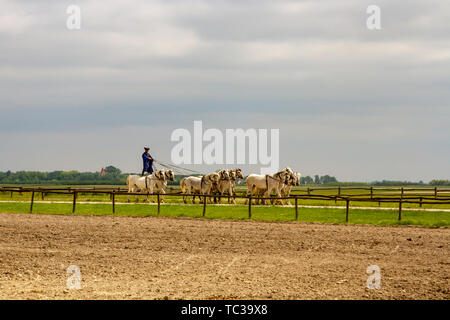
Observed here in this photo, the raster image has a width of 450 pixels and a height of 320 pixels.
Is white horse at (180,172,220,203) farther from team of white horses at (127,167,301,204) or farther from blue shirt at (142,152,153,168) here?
blue shirt at (142,152,153,168)

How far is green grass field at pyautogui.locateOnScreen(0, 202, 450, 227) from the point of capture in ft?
85.9

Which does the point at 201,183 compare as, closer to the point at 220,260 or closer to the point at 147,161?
the point at 147,161

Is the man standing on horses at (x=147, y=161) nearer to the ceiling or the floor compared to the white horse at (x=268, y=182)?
nearer to the ceiling

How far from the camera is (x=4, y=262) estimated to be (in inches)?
610

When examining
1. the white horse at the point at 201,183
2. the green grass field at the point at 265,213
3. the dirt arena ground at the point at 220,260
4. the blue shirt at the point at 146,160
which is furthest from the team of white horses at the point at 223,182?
the dirt arena ground at the point at 220,260

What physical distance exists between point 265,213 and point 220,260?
13762 millimetres

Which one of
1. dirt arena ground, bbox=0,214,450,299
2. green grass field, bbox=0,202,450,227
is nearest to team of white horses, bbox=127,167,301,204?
green grass field, bbox=0,202,450,227

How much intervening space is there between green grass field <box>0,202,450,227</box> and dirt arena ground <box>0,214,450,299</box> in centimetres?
255

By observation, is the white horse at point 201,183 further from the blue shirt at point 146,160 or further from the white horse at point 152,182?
the blue shirt at point 146,160

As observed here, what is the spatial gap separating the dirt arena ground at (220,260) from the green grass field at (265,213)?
2.55 m

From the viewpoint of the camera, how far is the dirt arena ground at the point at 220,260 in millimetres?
12289

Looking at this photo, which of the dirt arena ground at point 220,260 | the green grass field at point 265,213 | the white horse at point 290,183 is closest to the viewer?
the dirt arena ground at point 220,260

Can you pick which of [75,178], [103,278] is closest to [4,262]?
[103,278]
